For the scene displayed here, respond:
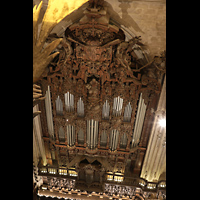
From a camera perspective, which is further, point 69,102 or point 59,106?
point 59,106

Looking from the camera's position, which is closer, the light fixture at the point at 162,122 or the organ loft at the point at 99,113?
the organ loft at the point at 99,113

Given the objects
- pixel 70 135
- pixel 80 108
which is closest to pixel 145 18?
pixel 80 108

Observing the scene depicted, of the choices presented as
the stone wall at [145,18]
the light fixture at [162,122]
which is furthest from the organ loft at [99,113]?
the stone wall at [145,18]

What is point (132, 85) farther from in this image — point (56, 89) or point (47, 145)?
point (47, 145)

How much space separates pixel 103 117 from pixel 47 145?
2315 millimetres

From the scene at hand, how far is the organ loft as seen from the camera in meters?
4.11

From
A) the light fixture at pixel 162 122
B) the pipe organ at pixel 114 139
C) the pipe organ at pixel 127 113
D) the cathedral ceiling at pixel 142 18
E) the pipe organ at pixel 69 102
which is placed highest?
the cathedral ceiling at pixel 142 18

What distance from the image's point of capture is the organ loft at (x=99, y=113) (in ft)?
13.5

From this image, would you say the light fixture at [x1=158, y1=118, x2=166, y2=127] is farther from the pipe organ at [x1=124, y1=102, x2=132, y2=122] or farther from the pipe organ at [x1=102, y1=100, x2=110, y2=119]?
the pipe organ at [x1=102, y1=100, x2=110, y2=119]

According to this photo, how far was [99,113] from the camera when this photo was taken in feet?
16.5

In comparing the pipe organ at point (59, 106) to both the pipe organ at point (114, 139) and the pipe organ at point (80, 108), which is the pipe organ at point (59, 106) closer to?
the pipe organ at point (80, 108)

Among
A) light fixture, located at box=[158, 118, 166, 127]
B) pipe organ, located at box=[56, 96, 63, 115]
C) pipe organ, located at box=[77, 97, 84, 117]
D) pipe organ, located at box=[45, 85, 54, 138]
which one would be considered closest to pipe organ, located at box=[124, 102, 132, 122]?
light fixture, located at box=[158, 118, 166, 127]

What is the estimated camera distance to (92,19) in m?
3.84

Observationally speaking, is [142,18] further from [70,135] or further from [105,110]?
[70,135]
